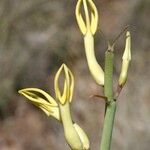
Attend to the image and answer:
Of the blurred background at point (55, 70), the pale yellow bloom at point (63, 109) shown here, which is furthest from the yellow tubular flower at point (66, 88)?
the blurred background at point (55, 70)

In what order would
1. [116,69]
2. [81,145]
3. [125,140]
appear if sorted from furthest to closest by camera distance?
1. [116,69]
2. [125,140]
3. [81,145]

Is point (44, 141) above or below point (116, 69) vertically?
below

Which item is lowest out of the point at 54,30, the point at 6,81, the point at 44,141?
the point at 44,141

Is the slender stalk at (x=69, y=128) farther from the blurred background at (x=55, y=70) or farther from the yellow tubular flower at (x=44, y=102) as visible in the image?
the blurred background at (x=55, y=70)

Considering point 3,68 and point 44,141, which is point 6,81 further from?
point 44,141

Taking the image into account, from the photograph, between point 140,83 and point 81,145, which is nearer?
point 81,145

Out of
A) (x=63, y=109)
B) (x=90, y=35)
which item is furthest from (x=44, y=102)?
(x=90, y=35)

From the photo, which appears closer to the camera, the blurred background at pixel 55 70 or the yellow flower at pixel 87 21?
the yellow flower at pixel 87 21

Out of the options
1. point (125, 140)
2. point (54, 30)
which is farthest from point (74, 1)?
point (125, 140)
